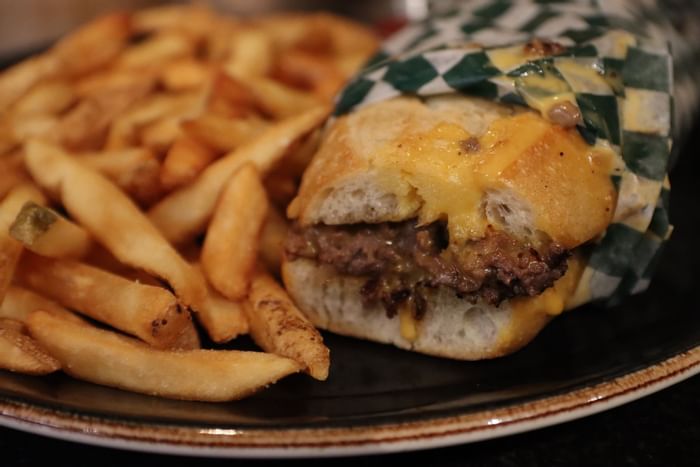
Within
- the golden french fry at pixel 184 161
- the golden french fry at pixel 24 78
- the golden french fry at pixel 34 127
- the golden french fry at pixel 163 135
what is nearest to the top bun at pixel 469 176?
the golden french fry at pixel 184 161

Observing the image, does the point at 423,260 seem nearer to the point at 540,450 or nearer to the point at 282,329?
the point at 282,329

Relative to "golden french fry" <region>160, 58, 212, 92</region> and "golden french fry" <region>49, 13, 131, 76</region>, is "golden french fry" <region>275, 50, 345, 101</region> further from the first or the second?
"golden french fry" <region>49, 13, 131, 76</region>

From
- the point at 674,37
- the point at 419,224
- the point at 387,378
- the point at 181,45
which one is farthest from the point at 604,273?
the point at 181,45

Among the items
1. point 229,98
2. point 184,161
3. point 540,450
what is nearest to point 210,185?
point 184,161

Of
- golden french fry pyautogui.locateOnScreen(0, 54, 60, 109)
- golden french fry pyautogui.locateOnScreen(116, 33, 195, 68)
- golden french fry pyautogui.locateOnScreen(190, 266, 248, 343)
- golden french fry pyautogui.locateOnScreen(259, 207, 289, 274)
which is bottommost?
golden french fry pyautogui.locateOnScreen(259, 207, 289, 274)

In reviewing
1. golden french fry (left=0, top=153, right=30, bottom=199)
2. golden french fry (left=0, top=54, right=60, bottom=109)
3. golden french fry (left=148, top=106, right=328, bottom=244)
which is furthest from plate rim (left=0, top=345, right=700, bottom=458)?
golden french fry (left=0, top=54, right=60, bottom=109)

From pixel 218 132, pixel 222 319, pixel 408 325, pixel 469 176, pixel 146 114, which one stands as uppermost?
pixel 469 176
